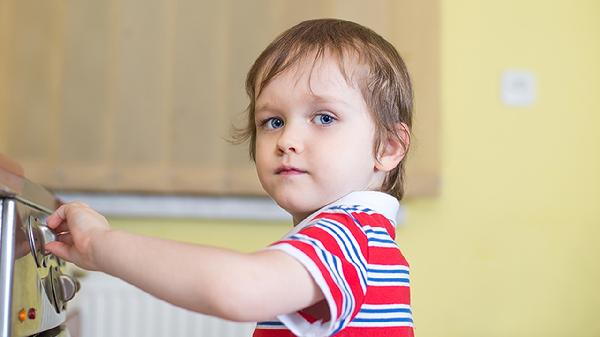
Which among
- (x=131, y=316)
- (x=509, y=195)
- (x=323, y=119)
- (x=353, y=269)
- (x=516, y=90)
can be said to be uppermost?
(x=323, y=119)

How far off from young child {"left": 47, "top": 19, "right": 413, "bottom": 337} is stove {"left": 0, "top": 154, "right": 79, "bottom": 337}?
0.03 m

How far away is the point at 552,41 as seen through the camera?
2424mm

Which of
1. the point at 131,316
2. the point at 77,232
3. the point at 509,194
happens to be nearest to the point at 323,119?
the point at 77,232

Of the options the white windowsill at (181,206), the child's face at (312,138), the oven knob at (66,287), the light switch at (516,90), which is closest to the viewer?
the child's face at (312,138)

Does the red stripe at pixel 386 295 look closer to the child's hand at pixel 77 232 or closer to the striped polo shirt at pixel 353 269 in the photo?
the striped polo shirt at pixel 353 269

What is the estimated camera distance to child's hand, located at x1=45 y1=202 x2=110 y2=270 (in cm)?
68

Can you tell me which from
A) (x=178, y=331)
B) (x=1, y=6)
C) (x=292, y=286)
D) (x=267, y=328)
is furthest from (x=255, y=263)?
(x=1, y=6)

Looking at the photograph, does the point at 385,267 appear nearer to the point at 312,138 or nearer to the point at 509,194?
the point at 312,138

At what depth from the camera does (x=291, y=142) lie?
2.71 ft

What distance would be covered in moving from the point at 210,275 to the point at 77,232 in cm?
16

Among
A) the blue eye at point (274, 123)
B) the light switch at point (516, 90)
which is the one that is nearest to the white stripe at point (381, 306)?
the blue eye at point (274, 123)

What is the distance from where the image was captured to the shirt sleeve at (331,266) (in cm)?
66

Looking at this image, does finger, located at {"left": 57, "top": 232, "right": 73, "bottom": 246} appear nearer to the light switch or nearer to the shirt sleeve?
the shirt sleeve

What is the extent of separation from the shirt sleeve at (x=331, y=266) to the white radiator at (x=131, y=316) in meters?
1.49
